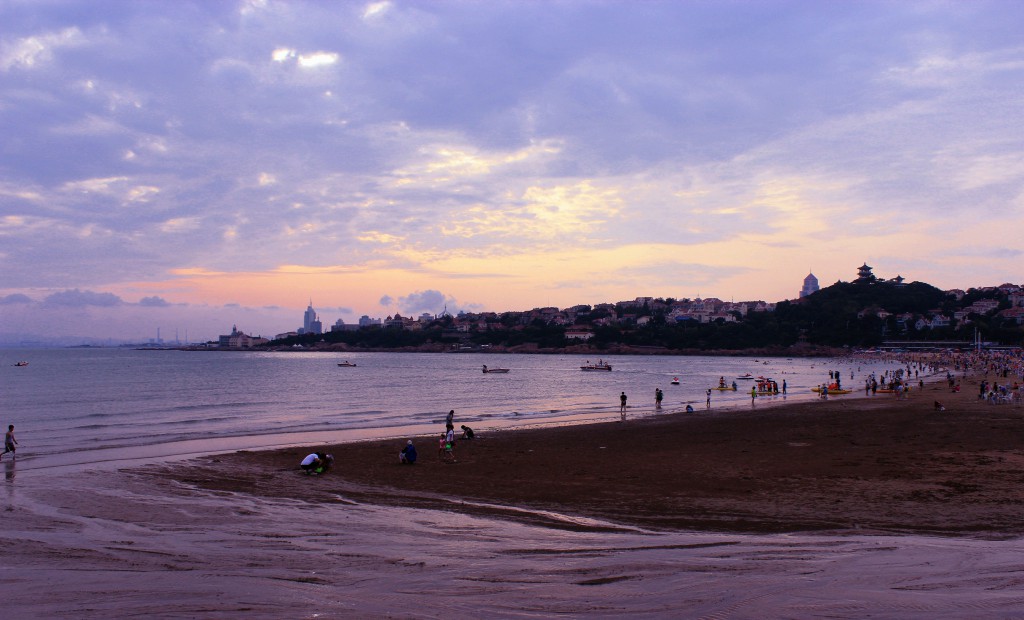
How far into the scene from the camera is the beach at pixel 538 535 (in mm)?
7188

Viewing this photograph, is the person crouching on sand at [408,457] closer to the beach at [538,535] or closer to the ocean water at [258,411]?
the beach at [538,535]

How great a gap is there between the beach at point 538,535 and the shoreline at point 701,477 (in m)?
0.09

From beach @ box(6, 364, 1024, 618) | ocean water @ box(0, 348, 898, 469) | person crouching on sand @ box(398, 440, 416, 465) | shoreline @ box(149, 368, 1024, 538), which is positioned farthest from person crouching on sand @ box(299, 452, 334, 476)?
ocean water @ box(0, 348, 898, 469)

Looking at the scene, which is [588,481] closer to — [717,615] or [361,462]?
[361,462]

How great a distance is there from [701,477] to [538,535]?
6.85 meters

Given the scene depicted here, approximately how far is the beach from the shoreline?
93 millimetres

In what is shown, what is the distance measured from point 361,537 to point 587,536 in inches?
141

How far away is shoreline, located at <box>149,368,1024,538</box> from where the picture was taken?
38.0 feet

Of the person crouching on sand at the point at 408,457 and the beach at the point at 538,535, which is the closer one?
the beach at the point at 538,535

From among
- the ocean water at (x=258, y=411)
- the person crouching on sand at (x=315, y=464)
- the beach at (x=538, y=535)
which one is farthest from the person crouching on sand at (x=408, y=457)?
the ocean water at (x=258, y=411)

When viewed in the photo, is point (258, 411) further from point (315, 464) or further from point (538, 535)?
point (538, 535)

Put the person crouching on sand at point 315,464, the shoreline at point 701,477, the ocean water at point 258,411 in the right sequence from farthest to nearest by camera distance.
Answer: the ocean water at point 258,411, the person crouching on sand at point 315,464, the shoreline at point 701,477

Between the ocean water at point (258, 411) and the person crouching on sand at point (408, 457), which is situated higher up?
the person crouching on sand at point (408, 457)

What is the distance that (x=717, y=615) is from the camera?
6.64 metres
